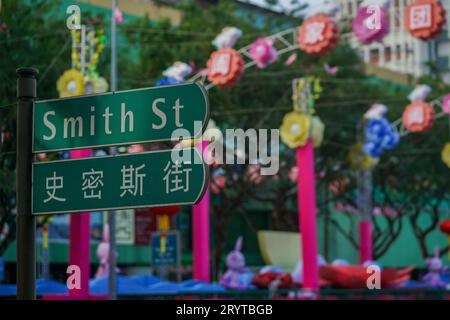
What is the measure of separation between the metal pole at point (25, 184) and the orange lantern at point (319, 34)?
48.0ft

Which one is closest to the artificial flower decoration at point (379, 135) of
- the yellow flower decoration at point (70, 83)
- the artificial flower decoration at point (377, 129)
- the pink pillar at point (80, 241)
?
the artificial flower decoration at point (377, 129)

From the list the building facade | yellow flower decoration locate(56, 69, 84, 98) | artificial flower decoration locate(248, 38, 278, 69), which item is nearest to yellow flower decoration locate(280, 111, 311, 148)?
artificial flower decoration locate(248, 38, 278, 69)

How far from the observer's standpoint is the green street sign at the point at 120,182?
7090 millimetres

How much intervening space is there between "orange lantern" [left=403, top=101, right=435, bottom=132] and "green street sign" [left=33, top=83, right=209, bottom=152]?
21.0m

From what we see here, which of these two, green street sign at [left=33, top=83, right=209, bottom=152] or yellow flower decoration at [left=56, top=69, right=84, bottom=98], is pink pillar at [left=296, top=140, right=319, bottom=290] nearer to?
yellow flower decoration at [left=56, top=69, right=84, bottom=98]

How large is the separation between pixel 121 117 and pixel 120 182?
0.45m

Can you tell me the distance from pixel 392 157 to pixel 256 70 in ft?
30.0

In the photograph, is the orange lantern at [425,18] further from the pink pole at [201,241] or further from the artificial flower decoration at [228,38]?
the pink pole at [201,241]

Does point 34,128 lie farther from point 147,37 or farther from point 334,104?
point 334,104

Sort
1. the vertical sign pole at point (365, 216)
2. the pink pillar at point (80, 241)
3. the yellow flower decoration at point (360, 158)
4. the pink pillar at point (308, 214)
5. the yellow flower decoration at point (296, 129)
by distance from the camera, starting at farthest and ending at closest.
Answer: the vertical sign pole at point (365, 216) < the yellow flower decoration at point (360, 158) < the pink pillar at point (308, 214) < the yellow flower decoration at point (296, 129) < the pink pillar at point (80, 241)

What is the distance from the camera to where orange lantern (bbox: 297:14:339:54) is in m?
21.8

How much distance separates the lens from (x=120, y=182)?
24.1ft

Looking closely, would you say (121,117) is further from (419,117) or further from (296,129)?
(419,117)
